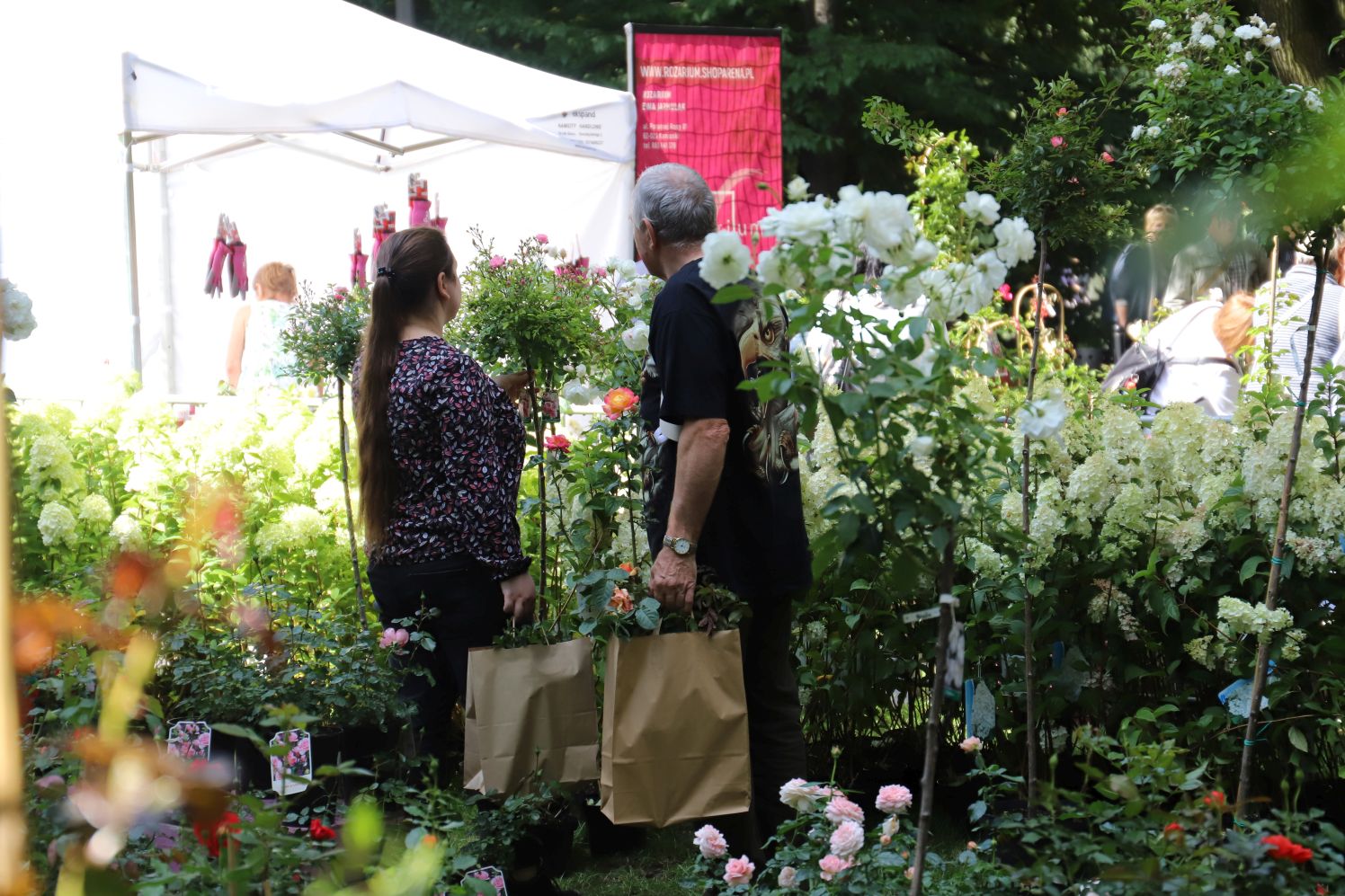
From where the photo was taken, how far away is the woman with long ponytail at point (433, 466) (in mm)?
2770

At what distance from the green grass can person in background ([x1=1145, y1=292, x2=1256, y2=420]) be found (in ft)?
9.43

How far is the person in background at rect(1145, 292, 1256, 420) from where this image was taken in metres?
5.12

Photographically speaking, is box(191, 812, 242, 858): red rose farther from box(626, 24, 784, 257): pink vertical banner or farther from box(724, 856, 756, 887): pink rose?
box(626, 24, 784, 257): pink vertical banner

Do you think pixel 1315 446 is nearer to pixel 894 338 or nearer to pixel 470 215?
pixel 894 338

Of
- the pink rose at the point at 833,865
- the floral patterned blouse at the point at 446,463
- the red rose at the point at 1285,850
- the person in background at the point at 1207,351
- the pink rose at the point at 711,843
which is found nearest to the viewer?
the red rose at the point at 1285,850

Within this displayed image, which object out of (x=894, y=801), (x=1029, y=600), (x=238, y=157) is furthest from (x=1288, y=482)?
(x=238, y=157)

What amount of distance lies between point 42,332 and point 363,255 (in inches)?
68.4

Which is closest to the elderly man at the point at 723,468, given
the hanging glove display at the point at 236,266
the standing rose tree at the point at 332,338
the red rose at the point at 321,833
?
the red rose at the point at 321,833

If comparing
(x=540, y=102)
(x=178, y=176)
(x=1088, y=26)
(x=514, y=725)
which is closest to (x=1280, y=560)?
(x=514, y=725)

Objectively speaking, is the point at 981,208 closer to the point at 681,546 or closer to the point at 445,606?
the point at 681,546

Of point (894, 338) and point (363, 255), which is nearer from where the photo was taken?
point (894, 338)

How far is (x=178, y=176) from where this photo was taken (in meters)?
7.11

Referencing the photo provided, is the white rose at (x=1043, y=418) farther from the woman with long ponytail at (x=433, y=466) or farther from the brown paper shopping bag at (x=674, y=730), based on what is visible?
the woman with long ponytail at (x=433, y=466)

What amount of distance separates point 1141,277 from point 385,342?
17.0 ft
